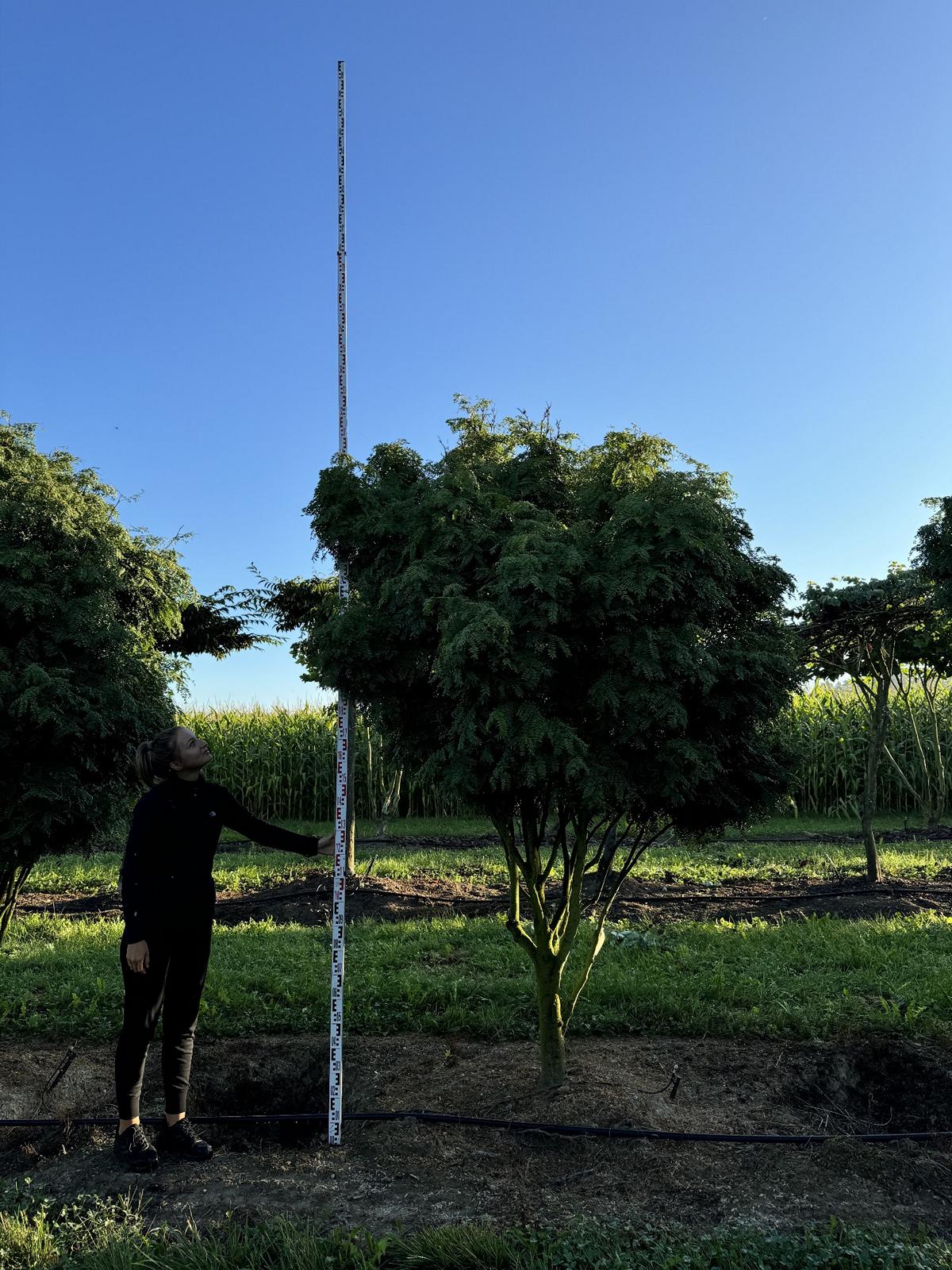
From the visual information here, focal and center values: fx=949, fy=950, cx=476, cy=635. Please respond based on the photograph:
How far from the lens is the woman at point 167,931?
15.3 feet

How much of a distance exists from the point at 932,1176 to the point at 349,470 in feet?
14.8

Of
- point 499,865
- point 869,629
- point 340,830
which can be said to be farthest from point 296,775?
point 340,830

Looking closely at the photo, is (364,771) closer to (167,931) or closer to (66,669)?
(66,669)

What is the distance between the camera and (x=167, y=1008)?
4.85m

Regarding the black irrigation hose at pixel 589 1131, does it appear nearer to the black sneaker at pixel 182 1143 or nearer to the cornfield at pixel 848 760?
the black sneaker at pixel 182 1143

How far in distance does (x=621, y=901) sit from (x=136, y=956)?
6702mm

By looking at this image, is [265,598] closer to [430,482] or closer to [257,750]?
[257,750]

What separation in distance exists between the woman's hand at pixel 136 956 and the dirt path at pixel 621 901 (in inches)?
207

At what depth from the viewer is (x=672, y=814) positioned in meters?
5.38

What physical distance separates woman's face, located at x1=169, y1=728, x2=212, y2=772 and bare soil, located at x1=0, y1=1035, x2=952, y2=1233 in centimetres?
190

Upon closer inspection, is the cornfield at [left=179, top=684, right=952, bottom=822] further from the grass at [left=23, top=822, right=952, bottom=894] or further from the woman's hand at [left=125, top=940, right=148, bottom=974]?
the woman's hand at [left=125, top=940, right=148, bottom=974]

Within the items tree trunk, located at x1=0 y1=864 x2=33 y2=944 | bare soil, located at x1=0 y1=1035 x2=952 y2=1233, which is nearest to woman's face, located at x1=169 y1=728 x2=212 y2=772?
bare soil, located at x1=0 y1=1035 x2=952 y2=1233

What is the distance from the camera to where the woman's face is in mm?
4848

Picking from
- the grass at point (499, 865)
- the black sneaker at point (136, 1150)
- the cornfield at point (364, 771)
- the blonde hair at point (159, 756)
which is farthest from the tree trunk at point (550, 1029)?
the cornfield at point (364, 771)
